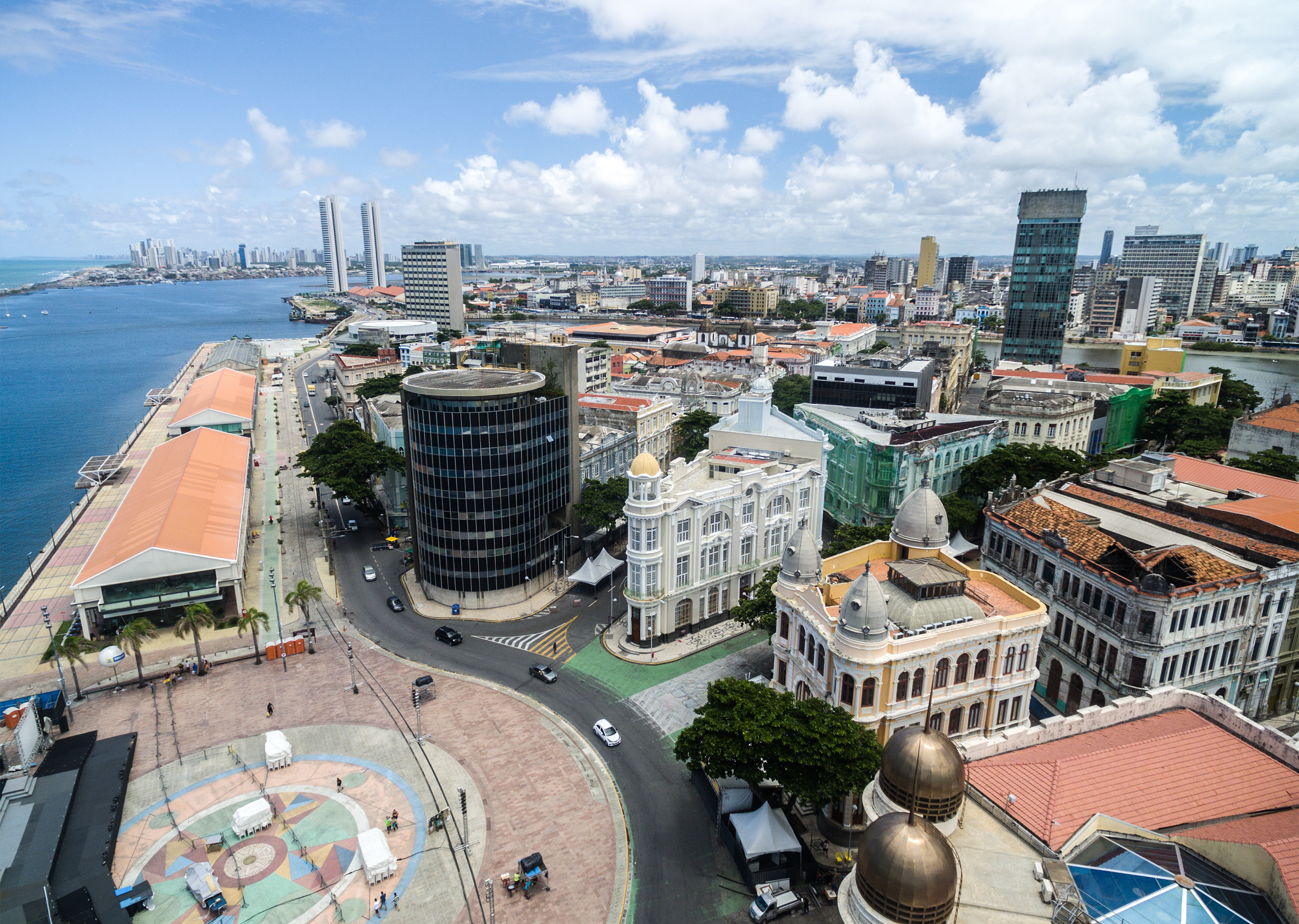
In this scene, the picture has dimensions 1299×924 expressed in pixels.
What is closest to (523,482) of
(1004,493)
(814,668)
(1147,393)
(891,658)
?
(814,668)

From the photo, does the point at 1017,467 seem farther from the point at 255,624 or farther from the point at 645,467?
the point at 255,624

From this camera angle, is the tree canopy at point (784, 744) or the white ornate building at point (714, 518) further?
the white ornate building at point (714, 518)

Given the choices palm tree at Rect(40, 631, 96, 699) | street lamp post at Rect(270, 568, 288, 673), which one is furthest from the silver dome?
palm tree at Rect(40, 631, 96, 699)

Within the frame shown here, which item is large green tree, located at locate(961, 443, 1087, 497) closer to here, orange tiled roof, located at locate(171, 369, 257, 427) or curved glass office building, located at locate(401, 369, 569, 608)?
curved glass office building, located at locate(401, 369, 569, 608)

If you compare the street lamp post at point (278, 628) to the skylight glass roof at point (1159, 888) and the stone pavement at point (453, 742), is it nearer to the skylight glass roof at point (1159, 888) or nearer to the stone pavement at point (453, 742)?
the stone pavement at point (453, 742)

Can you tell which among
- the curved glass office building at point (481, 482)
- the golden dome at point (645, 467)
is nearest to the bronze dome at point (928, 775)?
the golden dome at point (645, 467)

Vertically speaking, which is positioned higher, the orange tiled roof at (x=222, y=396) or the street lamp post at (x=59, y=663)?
the orange tiled roof at (x=222, y=396)

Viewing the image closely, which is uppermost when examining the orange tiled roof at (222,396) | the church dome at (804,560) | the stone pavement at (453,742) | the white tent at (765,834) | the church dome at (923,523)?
the church dome at (923,523)
